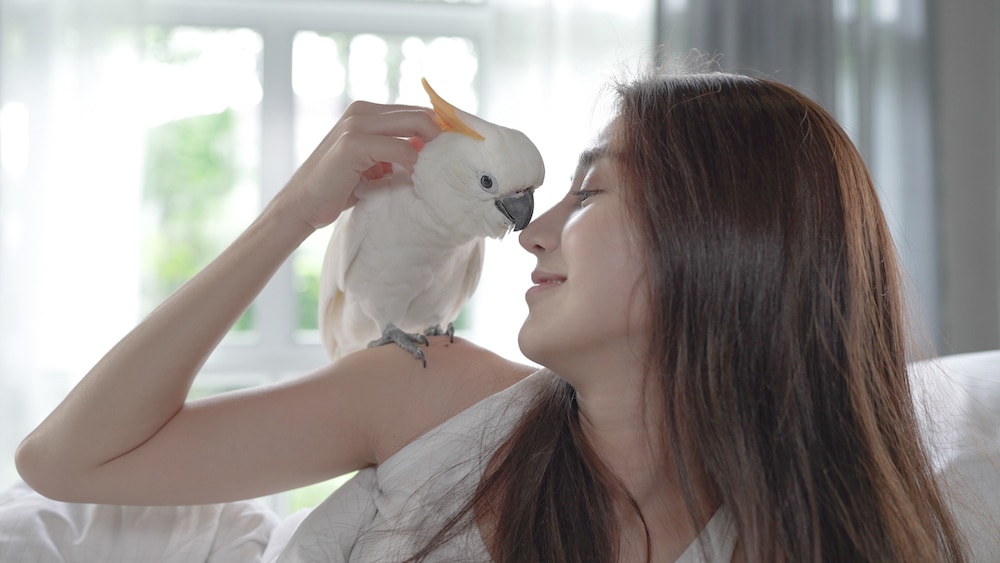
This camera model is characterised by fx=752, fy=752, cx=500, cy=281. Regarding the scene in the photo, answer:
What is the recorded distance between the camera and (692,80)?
0.88m

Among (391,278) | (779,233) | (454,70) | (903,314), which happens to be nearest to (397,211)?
(391,278)

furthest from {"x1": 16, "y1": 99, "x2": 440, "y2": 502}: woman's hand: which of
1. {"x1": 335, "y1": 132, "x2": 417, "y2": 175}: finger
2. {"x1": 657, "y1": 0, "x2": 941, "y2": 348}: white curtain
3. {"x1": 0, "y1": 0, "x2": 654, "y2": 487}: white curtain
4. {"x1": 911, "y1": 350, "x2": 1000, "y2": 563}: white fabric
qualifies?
{"x1": 657, "y1": 0, "x2": 941, "y2": 348}: white curtain

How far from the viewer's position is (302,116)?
291cm

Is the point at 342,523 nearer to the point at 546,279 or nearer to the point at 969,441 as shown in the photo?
the point at 546,279

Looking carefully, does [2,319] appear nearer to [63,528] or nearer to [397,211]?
Result: [63,528]

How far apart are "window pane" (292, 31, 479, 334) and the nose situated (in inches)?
83.0

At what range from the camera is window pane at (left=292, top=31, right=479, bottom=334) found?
2.92m

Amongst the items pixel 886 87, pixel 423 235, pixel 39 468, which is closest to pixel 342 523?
pixel 39 468

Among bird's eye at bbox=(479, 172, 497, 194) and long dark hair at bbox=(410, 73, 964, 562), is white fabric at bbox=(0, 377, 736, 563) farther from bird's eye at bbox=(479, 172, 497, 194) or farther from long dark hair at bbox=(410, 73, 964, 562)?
bird's eye at bbox=(479, 172, 497, 194)

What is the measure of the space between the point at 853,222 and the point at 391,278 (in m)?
0.75

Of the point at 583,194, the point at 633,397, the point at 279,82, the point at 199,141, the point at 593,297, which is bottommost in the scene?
the point at 633,397

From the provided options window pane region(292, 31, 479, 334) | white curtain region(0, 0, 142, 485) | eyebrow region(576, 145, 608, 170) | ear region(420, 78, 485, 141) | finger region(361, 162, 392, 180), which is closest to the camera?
eyebrow region(576, 145, 608, 170)

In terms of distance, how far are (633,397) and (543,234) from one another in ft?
0.71

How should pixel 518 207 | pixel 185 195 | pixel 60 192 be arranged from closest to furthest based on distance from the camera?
pixel 518 207
pixel 60 192
pixel 185 195
